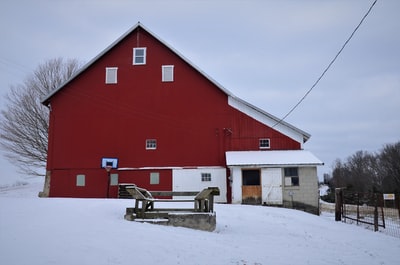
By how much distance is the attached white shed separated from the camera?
21125mm

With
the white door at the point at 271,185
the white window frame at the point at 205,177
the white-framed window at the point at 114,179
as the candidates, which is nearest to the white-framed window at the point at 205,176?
the white window frame at the point at 205,177

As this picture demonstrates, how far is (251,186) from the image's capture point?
21.6 metres

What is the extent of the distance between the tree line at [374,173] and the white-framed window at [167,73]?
96.8 feet

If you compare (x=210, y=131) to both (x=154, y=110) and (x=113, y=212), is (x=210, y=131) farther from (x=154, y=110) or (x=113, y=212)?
(x=113, y=212)

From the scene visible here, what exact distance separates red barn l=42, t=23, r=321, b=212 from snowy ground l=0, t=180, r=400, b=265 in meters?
10.9

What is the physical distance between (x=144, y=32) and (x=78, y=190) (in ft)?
37.4

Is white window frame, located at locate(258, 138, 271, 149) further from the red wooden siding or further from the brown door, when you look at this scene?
the brown door

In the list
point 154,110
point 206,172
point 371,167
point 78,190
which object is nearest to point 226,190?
point 206,172

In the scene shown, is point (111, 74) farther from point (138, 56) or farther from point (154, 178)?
point (154, 178)

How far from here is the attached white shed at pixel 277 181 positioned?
21.1m

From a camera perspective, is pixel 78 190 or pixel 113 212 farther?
pixel 78 190

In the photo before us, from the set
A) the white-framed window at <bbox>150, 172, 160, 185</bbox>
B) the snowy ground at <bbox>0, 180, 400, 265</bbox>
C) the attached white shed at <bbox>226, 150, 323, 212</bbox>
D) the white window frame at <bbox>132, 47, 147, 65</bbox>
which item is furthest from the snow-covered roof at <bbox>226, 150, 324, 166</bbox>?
the snowy ground at <bbox>0, 180, 400, 265</bbox>

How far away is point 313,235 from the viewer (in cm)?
1130

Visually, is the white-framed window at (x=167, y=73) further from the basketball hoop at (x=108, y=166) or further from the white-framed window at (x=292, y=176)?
the white-framed window at (x=292, y=176)
